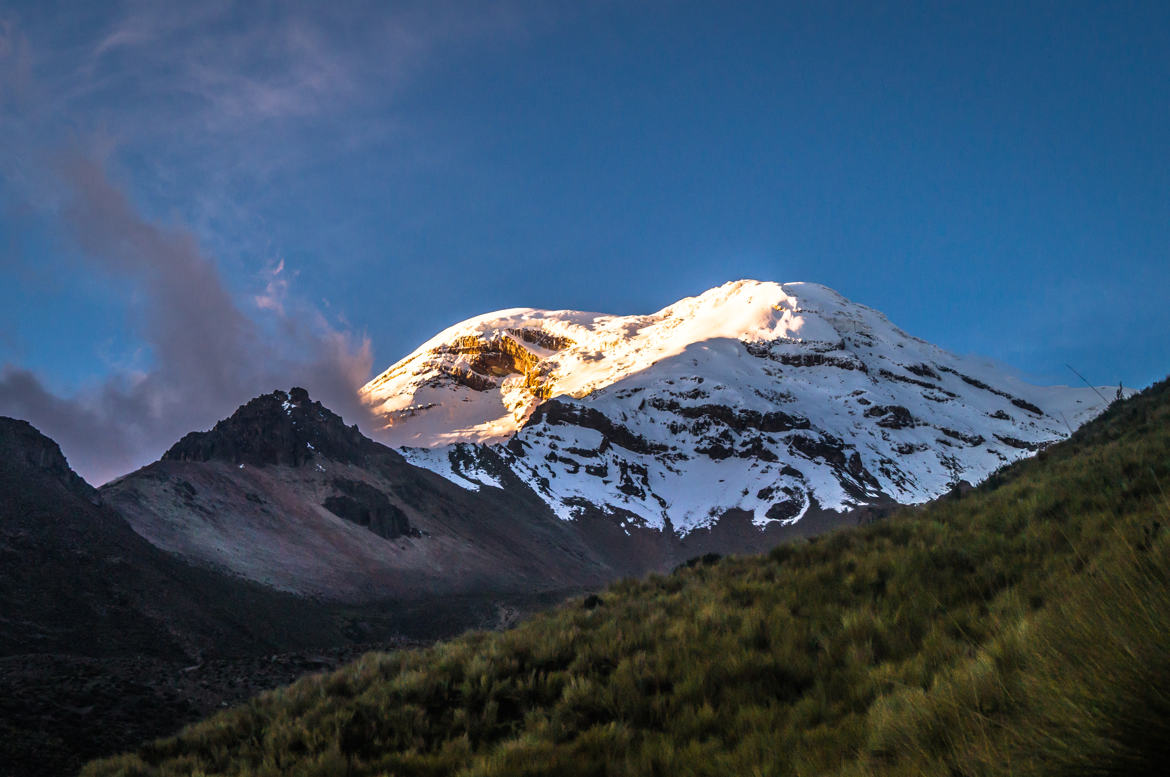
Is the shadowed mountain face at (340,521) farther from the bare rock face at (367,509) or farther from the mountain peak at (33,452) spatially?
the mountain peak at (33,452)

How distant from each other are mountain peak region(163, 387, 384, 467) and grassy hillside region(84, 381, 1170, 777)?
192 ft

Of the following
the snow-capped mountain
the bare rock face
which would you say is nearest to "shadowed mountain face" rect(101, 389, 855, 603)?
the bare rock face

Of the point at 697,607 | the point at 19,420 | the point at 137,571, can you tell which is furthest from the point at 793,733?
the point at 19,420

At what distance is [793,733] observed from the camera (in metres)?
4.43

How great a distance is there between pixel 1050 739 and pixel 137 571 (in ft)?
114

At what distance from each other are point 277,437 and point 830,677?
2626 inches

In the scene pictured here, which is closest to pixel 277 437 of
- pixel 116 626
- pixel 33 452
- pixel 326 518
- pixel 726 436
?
pixel 326 518

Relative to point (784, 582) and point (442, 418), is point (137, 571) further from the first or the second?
point (442, 418)

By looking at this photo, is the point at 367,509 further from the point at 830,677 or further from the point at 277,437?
the point at 830,677

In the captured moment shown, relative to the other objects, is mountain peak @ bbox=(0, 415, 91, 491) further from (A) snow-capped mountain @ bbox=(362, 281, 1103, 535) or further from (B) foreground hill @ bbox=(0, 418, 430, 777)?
(A) snow-capped mountain @ bbox=(362, 281, 1103, 535)

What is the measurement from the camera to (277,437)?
6350cm

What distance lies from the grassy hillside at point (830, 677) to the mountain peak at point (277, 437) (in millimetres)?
58627

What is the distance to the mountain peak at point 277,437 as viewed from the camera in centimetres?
5938

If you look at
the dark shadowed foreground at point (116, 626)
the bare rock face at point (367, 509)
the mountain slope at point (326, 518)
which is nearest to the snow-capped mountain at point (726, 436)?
the mountain slope at point (326, 518)
